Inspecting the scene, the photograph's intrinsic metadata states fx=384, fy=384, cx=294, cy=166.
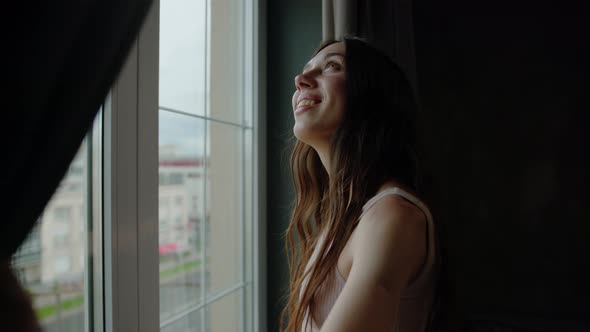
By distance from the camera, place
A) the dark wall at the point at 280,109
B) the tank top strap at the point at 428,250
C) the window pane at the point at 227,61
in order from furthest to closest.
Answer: the dark wall at the point at 280,109 < the window pane at the point at 227,61 < the tank top strap at the point at 428,250

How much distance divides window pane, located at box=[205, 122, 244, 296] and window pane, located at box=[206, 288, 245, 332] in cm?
5

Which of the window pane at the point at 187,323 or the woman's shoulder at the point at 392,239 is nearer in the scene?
the woman's shoulder at the point at 392,239

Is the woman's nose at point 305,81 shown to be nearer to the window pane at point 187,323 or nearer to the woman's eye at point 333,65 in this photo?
the woman's eye at point 333,65

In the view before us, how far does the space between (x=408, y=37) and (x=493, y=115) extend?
0.67m

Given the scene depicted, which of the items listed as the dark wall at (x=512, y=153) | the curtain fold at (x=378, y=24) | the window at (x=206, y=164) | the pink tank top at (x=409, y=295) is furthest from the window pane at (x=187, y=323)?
the dark wall at (x=512, y=153)

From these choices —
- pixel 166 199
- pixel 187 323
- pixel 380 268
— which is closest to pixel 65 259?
pixel 166 199

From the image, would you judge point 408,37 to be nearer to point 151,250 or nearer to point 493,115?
point 493,115

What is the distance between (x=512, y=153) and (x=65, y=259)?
1899mm

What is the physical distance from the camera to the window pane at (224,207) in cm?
133

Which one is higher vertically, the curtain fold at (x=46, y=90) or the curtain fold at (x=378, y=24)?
the curtain fold at (x=378, y=24)

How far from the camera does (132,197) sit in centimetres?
87

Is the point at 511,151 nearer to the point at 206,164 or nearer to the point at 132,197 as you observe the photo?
the point at 206,164

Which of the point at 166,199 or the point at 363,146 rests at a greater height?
the point at 363,146

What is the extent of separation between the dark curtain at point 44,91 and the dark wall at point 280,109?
117cm
